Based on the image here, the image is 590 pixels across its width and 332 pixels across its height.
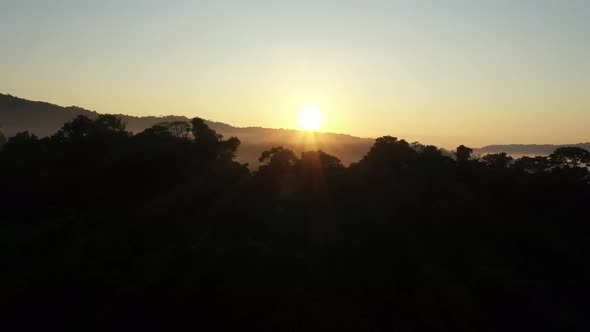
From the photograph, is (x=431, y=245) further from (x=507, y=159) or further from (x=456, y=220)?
(x=507, y=159)

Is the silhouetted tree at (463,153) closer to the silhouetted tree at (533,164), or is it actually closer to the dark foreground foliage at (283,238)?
the dark foreground foliage at (283,238)

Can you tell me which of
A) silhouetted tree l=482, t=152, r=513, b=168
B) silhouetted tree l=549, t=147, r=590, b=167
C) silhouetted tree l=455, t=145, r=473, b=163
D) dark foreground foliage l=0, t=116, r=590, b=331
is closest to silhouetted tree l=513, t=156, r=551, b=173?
dark foreground foliage l=0, t=116, r=590, b=331

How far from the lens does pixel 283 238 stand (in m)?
54.2

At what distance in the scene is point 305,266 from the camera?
49.1m

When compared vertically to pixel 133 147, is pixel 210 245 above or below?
below

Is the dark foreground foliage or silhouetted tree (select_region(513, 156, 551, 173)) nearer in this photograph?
the dark foreground foliage

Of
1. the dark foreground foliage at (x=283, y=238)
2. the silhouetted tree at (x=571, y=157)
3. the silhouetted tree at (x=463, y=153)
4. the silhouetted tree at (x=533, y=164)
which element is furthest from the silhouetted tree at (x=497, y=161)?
the silhouetted tree at (x=571, y=157)

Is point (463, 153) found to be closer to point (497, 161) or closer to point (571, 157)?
point (497, 161)

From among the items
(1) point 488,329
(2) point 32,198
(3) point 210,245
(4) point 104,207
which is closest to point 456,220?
(1) point 488,329

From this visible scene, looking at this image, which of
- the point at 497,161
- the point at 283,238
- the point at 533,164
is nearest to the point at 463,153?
the point at 497,161

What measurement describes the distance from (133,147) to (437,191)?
40466 millimetres

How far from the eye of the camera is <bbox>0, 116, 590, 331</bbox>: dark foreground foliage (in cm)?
4381

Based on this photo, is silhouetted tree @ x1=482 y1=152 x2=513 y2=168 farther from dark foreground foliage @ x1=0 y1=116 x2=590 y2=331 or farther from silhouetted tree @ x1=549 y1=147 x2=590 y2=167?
silhouetted tree @ x1=549 y1=147 x2=590 y2=167

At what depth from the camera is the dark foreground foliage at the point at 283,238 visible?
144ft
